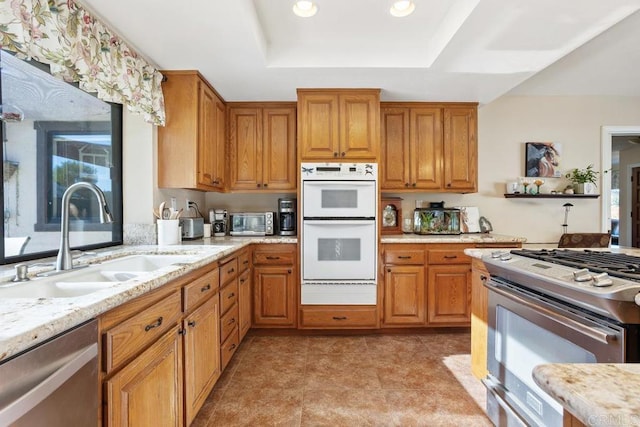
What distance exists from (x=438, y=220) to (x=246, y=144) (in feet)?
7.05

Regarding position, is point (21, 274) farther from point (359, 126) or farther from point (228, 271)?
point (359, 126)

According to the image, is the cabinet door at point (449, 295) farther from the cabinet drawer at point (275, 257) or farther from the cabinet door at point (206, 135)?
the cabinet door at point (206, 135)

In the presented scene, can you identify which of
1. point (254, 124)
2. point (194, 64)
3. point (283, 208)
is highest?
point (194, 64)

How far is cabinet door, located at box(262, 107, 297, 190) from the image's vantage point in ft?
10.1

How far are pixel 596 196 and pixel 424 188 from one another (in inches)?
75.1

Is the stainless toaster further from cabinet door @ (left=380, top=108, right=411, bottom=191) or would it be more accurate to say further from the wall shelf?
the wall shelf

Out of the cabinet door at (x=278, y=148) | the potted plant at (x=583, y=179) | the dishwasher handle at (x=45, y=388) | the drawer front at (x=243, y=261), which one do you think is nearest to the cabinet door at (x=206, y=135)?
the cabinet door at (x=278, y=148)

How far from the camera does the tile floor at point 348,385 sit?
1.69 meters

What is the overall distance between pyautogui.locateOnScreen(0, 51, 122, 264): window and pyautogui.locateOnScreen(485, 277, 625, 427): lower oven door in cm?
231

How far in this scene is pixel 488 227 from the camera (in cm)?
326

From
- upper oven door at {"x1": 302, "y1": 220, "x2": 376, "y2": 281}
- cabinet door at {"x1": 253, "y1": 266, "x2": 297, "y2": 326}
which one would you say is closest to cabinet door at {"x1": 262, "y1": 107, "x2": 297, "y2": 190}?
upper oven door at {"x1": 302, "y1": 220, "x2": 376, "y2": 281}

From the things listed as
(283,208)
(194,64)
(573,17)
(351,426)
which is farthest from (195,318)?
(573,17)

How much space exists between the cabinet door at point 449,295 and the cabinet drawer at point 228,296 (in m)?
1.70

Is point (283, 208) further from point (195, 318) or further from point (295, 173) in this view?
point (195, 318)
